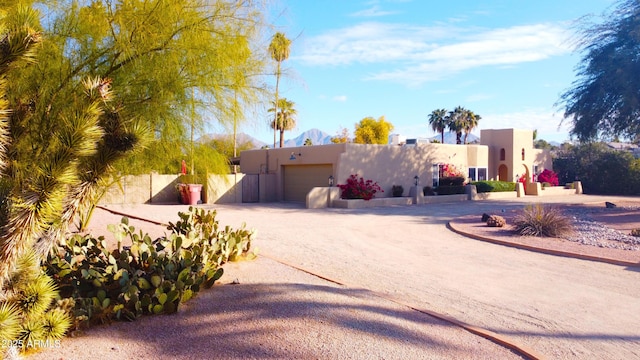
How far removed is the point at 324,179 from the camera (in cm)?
2569

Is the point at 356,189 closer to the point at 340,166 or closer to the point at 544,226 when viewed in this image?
the point at 340,166

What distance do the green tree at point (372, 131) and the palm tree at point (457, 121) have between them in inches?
290

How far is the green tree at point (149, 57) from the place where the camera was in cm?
688

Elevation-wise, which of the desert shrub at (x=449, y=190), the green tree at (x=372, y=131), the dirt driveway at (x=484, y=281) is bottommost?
the dirt driveway at (x=484, y=281)

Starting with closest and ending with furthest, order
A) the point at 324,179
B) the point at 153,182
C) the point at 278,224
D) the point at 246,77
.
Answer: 1. the point at 246,77
2. the point at 278,224
3. the point at 153,182
4. the point at 324,179

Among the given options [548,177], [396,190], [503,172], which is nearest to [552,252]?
[396,190]

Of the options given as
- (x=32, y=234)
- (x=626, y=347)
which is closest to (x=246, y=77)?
(x=32, y=234)

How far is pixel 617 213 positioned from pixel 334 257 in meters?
15.1

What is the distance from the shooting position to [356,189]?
78.6ft

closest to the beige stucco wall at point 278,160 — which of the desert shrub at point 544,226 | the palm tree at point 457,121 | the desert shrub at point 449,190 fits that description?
the desert shrub at point 449,190

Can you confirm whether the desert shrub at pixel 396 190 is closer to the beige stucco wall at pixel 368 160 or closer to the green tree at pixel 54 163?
the beige stucco wall at pixel 368 160

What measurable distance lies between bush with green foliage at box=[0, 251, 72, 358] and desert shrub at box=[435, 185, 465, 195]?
85.0 feet

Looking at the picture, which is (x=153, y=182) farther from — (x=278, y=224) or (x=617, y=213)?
(x=617, y=213)

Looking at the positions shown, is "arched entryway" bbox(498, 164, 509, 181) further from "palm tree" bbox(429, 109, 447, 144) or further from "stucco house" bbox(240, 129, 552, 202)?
"palm tree" bbox(429, 109, 447, 144)
